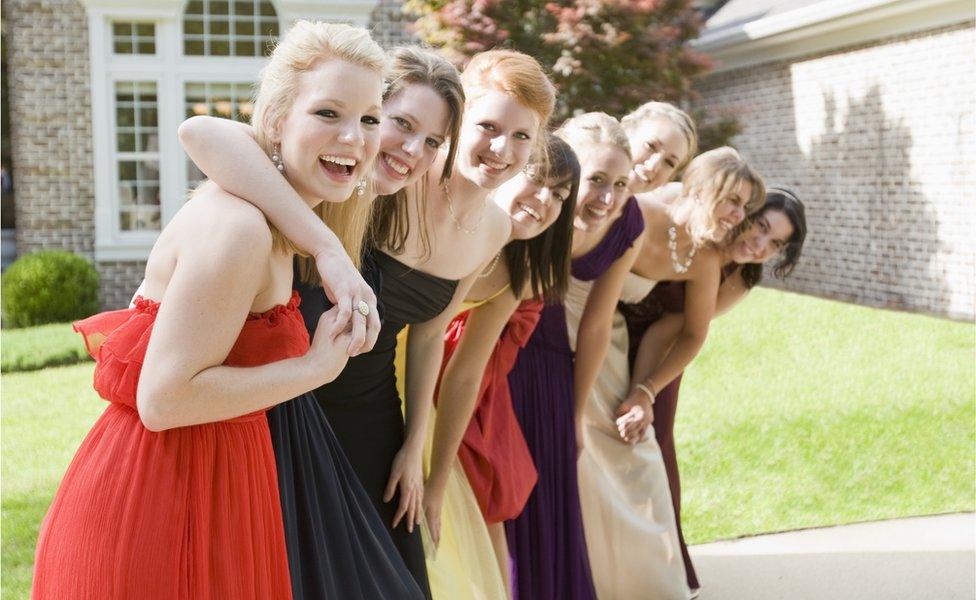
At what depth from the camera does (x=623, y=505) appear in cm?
478

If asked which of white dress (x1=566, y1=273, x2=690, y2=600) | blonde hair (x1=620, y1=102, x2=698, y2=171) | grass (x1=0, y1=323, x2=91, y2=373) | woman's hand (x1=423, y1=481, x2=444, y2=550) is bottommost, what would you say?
grass (x1=0, y1=323, x2=91, y2=373)

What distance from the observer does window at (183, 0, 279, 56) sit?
47.8 feet

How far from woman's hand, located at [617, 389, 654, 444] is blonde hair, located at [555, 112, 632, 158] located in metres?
1.42

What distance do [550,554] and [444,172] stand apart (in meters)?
1.76

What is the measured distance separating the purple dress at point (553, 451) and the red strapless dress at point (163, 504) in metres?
2.05

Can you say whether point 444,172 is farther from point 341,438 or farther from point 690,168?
point 690,168

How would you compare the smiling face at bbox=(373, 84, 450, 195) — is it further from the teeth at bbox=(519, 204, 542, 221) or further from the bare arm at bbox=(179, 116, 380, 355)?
the teeth at bbox=(519, 204, 542, 221)

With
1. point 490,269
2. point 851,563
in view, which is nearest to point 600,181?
point 490,269

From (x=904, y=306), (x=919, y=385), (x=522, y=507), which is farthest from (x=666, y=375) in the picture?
(x=904, y=306)

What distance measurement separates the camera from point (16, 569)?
17.2 feet

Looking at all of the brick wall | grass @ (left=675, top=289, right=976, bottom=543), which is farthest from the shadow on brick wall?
the brick wall

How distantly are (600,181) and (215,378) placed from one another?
6.83 feet

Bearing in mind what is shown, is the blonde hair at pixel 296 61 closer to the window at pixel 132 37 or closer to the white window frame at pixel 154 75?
the white window frame at pixel 154 75

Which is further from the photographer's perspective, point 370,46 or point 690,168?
point 690,168
